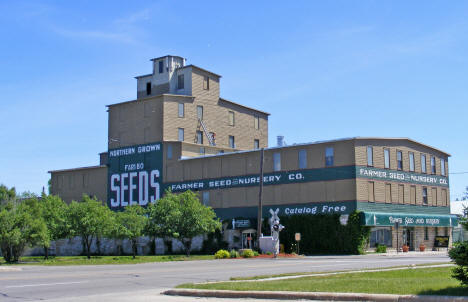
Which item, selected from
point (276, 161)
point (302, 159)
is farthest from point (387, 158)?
point (276, 161)

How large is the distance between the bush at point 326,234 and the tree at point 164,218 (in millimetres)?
10550

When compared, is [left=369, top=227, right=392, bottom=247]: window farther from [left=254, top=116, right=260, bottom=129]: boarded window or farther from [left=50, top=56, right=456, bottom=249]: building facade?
[left=254, top=116, right=260, bottom=129]: boarded window

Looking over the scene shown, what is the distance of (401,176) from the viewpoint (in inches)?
2210

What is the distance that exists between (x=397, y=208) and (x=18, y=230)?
114 ft

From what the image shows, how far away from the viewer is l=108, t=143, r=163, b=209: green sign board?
6512 cm

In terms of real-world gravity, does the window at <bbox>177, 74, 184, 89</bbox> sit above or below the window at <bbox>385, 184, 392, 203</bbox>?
above

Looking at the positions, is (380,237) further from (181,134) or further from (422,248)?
(181,134)

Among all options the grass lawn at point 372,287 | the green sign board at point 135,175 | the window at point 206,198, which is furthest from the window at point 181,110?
the grass lawn at point 372,287

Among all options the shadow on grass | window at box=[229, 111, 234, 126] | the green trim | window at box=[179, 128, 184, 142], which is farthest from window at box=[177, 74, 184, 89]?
the shadow on grass

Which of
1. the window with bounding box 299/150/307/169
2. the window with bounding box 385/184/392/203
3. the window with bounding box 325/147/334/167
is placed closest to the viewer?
the window with bounding box 325/147/334/167

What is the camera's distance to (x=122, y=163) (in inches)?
2709

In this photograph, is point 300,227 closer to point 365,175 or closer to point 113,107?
point 365,175

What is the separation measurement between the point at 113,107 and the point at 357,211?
115ft

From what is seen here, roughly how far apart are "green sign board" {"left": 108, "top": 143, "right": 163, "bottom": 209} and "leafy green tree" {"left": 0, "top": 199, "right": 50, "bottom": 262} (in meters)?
25.7
